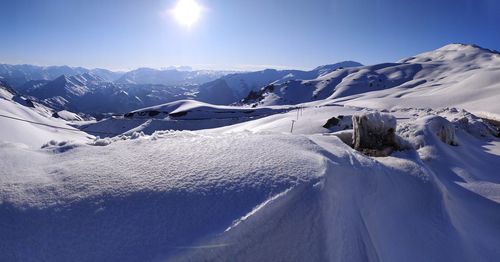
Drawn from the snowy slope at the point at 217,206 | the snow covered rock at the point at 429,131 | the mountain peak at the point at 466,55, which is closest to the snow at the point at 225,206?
the snowy slope at the point at 217,206

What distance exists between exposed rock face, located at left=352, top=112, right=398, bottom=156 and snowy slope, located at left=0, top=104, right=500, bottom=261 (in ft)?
9.91

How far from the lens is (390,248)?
478 centimetres

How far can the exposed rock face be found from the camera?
937cm

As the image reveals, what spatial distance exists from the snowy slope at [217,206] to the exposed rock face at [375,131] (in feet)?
9.91

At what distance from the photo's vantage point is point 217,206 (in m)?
3.73

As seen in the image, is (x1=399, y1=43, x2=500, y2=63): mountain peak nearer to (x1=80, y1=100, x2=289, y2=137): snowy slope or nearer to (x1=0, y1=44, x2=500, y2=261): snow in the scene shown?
(x1=80, y1=100, x2=289, y2=137): snowy slope

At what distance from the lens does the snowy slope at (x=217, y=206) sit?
3.31 meters

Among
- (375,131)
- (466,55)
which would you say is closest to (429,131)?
(375,131)

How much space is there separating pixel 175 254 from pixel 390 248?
10.6ft

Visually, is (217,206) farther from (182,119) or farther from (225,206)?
(182,119)

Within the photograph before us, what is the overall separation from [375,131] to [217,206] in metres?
7.05

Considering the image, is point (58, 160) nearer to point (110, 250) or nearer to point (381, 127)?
point (110, 250)

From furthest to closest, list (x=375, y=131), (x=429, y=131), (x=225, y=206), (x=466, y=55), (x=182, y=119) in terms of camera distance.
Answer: (x=466, y=55), (x=182, y=119), (x=429, y=131), (x=375, y=131), (x=225, y=206)

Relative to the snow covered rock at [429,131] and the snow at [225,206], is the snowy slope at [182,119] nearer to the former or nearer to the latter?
the snow covered rock at [429,131]
